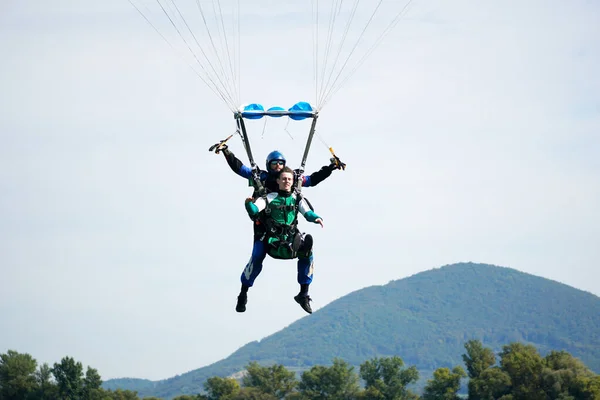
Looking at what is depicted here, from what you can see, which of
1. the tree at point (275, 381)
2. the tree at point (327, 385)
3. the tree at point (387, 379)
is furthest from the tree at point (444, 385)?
the tree at point (275, 381)

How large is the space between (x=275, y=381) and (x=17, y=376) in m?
24.3

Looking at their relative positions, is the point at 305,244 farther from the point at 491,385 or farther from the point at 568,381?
the point at 491,385

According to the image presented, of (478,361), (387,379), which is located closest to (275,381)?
(387,379)

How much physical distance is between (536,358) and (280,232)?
71.3 metres

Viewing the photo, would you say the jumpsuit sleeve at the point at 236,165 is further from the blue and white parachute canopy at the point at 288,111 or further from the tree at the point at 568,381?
the tree at the point at 568,381

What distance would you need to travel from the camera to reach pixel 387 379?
4119 inches

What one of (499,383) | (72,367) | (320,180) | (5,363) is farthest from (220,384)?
(320,180)

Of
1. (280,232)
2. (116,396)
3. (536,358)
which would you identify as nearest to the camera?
(280,232)

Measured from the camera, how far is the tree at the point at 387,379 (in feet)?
332

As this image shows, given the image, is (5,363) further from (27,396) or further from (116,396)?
(116,396)

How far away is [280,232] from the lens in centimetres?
2038

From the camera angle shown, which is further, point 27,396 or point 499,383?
point 27,396

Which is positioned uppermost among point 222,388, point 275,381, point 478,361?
point 222,388

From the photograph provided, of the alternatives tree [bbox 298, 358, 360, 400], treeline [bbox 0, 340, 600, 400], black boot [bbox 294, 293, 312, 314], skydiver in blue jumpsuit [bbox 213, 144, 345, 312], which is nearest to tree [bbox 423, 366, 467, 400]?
treeline [bbox 0, 340, 600, 400]
